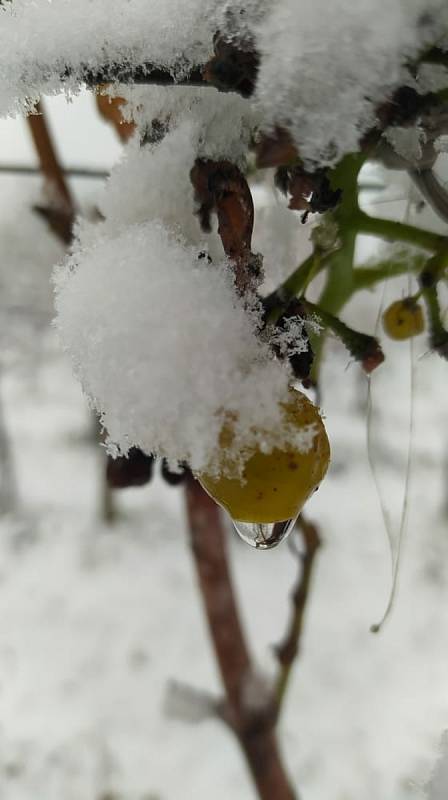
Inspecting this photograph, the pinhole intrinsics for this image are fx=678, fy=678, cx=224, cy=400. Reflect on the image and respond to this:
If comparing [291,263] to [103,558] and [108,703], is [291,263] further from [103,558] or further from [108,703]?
[103,558]

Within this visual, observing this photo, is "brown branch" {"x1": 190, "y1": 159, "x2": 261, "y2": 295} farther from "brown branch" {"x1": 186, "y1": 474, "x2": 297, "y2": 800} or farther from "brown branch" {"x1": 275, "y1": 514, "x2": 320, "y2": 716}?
"brown branch" {"x1": 186, "y1": 474, "x2": 297, "y2": 800}

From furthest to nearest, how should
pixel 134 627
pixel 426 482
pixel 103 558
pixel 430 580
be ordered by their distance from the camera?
pixel 426 482, pixel 103 558, pixel 430 580, pixel 134 627

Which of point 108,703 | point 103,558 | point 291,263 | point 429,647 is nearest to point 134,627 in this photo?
point 108,703

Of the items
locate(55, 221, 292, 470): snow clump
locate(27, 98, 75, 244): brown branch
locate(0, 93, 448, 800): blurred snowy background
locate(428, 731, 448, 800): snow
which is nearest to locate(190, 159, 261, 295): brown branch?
locate(55, 221, 292, 470): snow clump

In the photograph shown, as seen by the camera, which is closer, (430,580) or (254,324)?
(254,324)

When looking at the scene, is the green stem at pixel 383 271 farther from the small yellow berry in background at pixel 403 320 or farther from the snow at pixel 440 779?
the snow at pixel 440 779

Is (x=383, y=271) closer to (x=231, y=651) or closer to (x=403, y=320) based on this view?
(x=403, y=320)

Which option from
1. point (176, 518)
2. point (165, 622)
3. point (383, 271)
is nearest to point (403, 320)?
point (383, 271)
